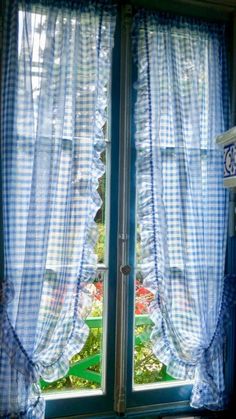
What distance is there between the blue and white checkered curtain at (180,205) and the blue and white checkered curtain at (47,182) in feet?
0.67

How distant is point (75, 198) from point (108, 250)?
0.91ft

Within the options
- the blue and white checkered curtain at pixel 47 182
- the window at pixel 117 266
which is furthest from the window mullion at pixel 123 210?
the blue and white checkered curtain at pixel 47 182

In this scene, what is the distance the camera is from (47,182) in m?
1.59

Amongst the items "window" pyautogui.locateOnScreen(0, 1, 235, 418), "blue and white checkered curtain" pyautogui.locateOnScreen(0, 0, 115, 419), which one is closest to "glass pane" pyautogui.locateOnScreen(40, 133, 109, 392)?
"window" pyautogui.locateOnScreen(0, 1, 235, 418)

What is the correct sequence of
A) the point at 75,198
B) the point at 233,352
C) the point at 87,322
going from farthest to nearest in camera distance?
1. the point at 233,352
2. the point at 87,322
3. the point at 75,198

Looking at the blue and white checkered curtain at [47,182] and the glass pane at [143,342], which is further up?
the blue and white checkered curtain at [47,182]

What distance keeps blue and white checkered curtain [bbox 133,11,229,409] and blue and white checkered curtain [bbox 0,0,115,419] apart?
205 mm

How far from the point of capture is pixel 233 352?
6.18 ft

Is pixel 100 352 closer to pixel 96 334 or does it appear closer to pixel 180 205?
pixel 96 334

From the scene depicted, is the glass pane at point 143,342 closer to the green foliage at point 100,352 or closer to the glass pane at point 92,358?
the green foliage at point 100,352

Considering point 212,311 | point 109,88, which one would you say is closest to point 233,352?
point 212,311

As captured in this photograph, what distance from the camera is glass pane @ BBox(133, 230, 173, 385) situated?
5.93ft

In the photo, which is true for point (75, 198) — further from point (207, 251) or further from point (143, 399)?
point (143, 399)

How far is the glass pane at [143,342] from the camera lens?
1.81 m
